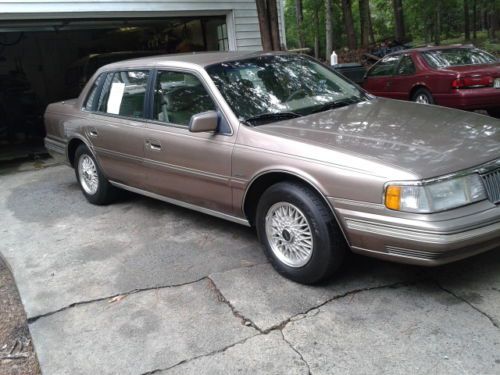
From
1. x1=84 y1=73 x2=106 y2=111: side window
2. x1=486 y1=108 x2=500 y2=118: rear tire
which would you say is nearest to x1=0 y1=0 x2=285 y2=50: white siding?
x1=84 y1=73 x2=106 y2=111: side window

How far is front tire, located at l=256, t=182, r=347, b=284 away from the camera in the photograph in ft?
11.1

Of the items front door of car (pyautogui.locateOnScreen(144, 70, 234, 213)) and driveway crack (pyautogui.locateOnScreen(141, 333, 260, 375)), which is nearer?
driveway crack (pyautogui.locateOnScreen(141, 333, 260, 375))

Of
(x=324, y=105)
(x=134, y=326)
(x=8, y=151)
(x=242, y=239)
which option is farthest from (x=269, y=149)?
(x=8, y=151)

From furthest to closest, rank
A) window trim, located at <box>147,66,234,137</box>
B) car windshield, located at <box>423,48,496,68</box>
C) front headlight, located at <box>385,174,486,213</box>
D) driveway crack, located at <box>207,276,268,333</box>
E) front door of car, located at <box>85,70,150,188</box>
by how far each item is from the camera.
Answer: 1. car windshield, located at <box>423,48,496,68</box>
2. front door of car, located at <box>85,70,150,188</box>
3. window trim, located at <box>147,66,234,137</box>
4. driveway crack, located at <box>207,276,268,333</box>
5. front headlight, located at <box>385,174,486,213</box>

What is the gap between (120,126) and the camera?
520cm

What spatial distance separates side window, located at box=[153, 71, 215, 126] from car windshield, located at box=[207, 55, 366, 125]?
17 cm

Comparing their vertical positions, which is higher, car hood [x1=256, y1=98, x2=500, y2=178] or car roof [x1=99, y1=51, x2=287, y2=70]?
car roof [x1=99, y1=51, x2=287, y2=70]

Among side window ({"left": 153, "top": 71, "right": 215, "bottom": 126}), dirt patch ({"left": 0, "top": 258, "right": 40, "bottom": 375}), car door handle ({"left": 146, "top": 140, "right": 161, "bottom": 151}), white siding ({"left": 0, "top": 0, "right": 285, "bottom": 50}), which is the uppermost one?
white siding ({"left": 0, "top": 0, "right": 285, "bottom": 50})

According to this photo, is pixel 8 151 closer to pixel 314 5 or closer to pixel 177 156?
pixel 177 156

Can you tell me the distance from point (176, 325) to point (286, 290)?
2.62 feet

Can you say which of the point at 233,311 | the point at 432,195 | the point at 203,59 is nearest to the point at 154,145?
the point at 203,59

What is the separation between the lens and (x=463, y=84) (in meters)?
8.67

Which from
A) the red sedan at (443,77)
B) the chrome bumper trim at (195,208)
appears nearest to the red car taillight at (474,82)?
the red sedan at (443,77)

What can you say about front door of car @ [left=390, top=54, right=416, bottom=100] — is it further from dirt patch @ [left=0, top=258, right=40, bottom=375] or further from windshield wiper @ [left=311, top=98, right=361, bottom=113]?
dirt patch @ [left=0, top=258, right=40, bottom=375]
